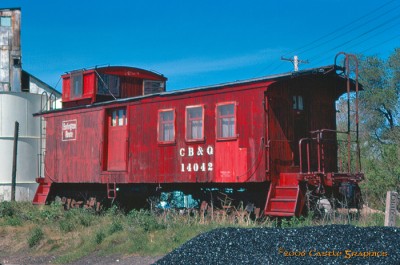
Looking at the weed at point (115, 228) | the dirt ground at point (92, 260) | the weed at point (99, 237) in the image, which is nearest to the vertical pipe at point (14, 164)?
the dirt ground at point (92, 260)

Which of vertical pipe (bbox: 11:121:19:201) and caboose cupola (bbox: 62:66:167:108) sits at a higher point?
caboose cupola (bbox: 62:66:167:108)

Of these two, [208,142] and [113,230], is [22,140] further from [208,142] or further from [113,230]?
[113,230]

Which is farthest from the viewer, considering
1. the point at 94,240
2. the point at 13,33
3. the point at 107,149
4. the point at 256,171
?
the point at 13,33

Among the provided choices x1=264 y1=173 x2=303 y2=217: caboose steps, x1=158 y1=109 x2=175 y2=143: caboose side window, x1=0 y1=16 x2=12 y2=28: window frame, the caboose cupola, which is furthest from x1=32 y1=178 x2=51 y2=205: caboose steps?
x1=0 y1=16 x2=12 y2=28: window frame

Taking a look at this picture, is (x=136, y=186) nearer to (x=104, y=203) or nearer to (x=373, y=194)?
(x=104, y=203)

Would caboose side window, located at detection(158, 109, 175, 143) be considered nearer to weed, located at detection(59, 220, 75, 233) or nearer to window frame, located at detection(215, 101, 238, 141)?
window frame, located at detection(215, 101, 238, 141)

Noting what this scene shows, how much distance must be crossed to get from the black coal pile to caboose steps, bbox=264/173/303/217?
4317 millimetres

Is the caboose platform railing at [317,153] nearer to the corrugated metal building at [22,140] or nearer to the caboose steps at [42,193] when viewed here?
the caboose steps at [42,193]

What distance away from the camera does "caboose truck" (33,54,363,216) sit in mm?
14570

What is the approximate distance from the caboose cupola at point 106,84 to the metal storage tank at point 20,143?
4.45 meters

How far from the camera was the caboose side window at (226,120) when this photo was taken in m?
15.3

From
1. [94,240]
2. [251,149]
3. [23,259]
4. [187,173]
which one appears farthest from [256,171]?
[23,259]

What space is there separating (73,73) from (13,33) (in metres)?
12.5

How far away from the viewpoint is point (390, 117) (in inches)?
1476
